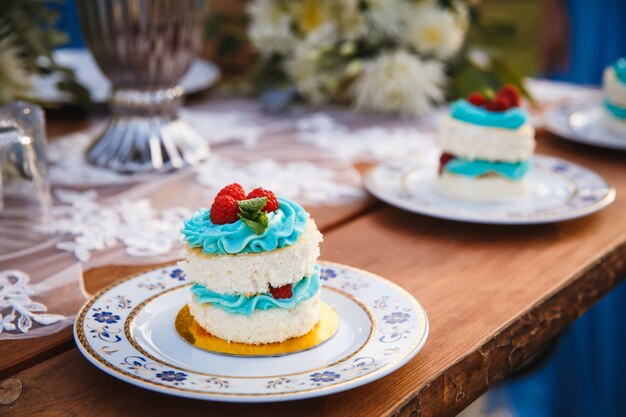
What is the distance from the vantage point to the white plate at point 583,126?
61.4 inches

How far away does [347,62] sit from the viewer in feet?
6.34

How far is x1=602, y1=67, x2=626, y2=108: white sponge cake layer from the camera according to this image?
5.24ft

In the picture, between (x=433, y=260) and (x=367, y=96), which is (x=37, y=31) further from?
(x=433, y=260)

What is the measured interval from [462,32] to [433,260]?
1.03 meters

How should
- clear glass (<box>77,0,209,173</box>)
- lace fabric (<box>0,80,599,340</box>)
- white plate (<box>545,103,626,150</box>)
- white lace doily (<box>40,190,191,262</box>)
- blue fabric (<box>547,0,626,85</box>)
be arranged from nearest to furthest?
lace fabric (<box>0,80,599,340</box>) < white lace doily (<box>40,190,191,262</box>) < clear glass (<box>77,0,209,173</box>) < white plate (<box>545,103,626,150</box>) < blue fabric (<box>547,0,626,85</box>)

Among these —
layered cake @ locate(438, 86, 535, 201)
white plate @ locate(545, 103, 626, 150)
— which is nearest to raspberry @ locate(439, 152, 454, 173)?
layered cake @ locate(438, 86, 535, 201)

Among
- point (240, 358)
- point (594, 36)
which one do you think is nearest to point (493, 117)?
Result: point (240, 358)

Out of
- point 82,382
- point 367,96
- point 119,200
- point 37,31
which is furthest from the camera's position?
point 367,96

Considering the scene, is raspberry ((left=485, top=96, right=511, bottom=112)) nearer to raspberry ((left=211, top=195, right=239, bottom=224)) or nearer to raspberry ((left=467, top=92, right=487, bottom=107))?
raspberry ((left=467, top=92, right=487, bottom=107))

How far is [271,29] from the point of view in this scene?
6.49 feet

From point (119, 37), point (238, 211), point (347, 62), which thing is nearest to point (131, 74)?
point (119, 37)

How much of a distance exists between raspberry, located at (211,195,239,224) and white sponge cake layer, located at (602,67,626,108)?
1100mm

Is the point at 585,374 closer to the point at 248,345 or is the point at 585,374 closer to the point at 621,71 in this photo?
the point at 621,71

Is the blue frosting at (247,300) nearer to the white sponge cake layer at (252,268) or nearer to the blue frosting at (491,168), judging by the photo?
the white sponge cake layer at (252,268)
